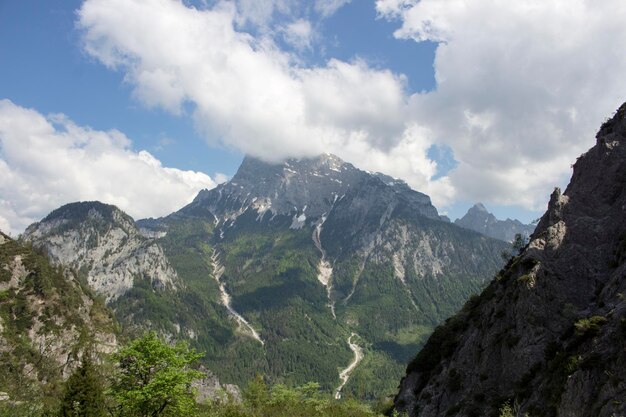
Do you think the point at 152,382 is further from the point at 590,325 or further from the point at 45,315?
the point at 45,315

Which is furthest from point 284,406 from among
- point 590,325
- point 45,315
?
point 45,315

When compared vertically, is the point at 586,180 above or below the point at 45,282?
above

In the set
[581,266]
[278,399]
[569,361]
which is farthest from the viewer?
[278,399]

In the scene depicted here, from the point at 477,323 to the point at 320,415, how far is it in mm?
28840

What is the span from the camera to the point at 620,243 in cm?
5766

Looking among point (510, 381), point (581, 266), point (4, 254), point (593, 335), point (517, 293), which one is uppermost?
point (4, 254)

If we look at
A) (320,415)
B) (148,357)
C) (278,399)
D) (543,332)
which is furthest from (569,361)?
(278,399)

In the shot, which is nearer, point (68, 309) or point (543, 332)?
point (543, 332)

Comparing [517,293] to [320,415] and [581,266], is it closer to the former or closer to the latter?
[581,266]

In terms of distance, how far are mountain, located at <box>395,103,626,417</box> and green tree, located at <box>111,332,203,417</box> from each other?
30.5 m

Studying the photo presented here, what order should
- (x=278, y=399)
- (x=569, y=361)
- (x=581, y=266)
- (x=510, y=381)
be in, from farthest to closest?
1. (x=278, y=399)
2. (x=581, y=266)
3. (x=510, y=381)
4. (x=569, y=361)

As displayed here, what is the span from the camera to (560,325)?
2142 inches

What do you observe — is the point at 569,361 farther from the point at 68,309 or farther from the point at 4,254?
the point at 4,254

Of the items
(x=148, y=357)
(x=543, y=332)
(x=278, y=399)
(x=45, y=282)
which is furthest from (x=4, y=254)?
(x=543, y=332)
